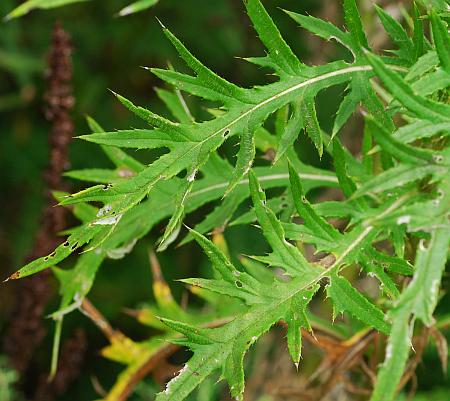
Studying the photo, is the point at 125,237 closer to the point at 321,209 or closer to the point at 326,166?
the point at 321,209

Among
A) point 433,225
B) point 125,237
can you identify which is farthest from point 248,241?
point 433,225

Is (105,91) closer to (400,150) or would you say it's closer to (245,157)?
(245,157)

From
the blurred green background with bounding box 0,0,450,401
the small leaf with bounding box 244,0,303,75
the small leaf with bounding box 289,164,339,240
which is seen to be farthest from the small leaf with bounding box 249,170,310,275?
the blurred green background with bounding box 0,0,450,401

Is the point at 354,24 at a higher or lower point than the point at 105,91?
higher

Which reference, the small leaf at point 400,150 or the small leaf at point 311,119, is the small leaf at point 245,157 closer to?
the small leaf at point 311,119

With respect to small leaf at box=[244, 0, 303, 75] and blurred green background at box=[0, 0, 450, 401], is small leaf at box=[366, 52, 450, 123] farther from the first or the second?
blurred green background at box=[0, 0, 450, 401]

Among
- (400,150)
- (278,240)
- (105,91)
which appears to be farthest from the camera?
(105,91)

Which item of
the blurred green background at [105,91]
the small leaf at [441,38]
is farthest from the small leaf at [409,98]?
the blurred green background at [105,91]

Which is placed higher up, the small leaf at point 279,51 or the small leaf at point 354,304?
the small leaf at point 279,51

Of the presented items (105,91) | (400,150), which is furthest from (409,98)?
(105,91)
